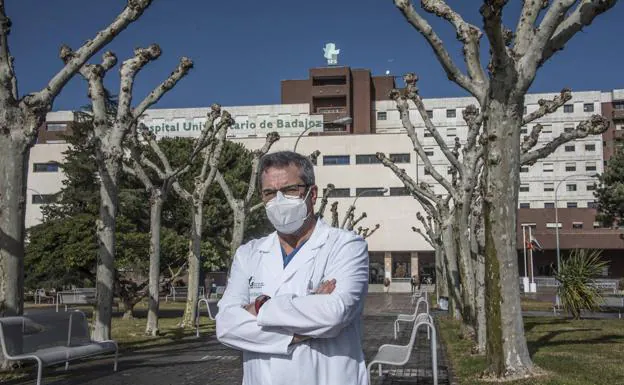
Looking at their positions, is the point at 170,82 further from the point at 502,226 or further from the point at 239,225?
the point at 502,226

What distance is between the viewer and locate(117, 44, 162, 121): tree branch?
1548cm

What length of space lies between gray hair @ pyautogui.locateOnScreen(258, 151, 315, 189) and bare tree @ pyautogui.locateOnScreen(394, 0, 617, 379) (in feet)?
21.5

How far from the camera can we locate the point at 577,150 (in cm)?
8794

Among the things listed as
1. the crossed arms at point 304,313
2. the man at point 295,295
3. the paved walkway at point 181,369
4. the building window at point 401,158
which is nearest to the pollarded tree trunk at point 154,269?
the paved walkway at point 181,369

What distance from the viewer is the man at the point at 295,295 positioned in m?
2.82

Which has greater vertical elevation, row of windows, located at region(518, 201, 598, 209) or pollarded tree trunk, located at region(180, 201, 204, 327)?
row of windows, located at region(518, 201, 598, 209)

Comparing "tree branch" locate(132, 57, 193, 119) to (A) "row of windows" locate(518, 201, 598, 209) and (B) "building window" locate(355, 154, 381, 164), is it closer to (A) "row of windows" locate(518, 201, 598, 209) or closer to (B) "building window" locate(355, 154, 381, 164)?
(B) "building window" locate(355, 154, 381, 164)

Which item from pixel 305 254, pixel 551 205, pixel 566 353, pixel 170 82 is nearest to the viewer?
pixel 305 254

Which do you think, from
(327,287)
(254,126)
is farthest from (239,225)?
(254,126)

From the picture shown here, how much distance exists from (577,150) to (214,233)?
56448 millimetres

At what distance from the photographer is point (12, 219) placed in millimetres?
11062

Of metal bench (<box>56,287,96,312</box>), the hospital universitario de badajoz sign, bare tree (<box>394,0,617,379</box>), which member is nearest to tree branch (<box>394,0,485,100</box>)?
bare tree (<box>394,0,617,379</box>)

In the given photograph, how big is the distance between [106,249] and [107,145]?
218 cm

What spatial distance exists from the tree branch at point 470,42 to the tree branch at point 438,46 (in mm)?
130
